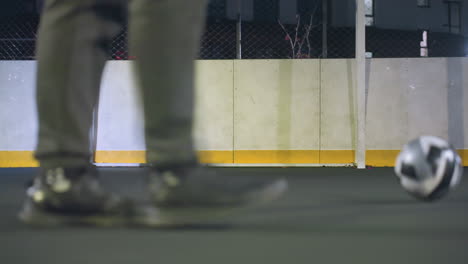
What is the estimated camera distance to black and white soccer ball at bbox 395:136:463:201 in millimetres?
3451

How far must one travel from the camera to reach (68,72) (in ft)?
6.50

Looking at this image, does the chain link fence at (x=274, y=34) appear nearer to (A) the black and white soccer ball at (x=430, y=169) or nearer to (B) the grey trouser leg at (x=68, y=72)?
(A) the black and white soccer ball at (x=430, y=169)

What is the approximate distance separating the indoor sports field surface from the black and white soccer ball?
25 centimetres

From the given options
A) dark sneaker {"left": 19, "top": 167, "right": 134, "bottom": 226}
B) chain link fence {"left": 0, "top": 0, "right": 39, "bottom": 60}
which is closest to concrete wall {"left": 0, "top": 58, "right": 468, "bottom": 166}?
chain link fence {"left": 0, "top": 0, "right": 39, "bottom": 60}

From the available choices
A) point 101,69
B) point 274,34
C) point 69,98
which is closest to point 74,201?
point 69,98

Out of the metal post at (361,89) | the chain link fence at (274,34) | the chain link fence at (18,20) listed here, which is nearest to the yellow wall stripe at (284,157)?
the metal post at (361,89)

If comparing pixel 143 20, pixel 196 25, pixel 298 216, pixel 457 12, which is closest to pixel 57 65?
pixel 143 20

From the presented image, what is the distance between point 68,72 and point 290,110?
6.57 meters

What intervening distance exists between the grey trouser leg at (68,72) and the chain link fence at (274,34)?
25.1 feet

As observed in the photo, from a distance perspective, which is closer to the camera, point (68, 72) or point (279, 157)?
point (68, 72)

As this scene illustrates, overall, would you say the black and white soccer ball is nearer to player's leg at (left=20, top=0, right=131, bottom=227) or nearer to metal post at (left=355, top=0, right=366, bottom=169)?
player's leg at (left=20, top=0, right=131, bottom=227)

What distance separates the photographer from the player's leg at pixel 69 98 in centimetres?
199

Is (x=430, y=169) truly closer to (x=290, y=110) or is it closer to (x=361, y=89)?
(x=361, y=89)

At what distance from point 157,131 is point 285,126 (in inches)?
260
